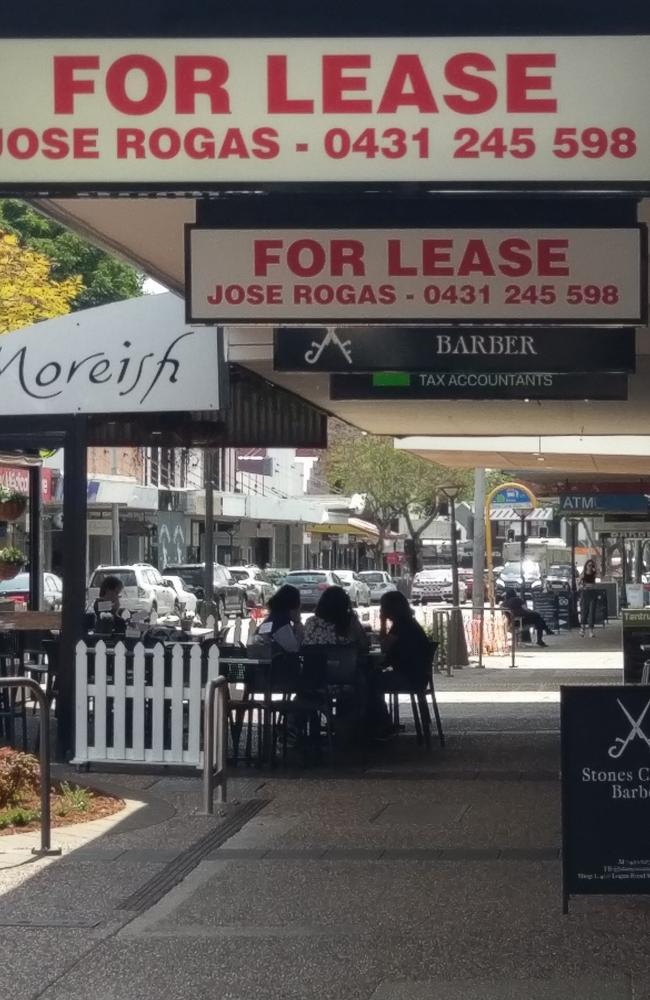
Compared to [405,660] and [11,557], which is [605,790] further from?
[11,557]

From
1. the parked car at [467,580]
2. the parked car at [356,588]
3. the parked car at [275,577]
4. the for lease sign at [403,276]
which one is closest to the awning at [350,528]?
the parked car at [467,580]

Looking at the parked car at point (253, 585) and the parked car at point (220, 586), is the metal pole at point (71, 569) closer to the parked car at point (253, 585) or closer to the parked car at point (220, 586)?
the parked car at point (220, 586)

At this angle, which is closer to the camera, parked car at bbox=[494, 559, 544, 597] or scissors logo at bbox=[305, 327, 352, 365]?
scissors logo at bbox=[305, 327, 352, 365]

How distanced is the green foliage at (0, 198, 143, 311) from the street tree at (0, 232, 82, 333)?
50.6 feet

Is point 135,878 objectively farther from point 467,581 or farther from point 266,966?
point 467,581

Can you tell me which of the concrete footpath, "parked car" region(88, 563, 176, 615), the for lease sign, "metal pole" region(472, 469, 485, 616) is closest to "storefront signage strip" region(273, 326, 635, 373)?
the for lease sign

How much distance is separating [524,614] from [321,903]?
2351 centimetres

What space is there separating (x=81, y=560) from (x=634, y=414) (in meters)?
7.14

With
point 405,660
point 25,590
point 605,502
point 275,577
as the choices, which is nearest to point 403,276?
point 405,660

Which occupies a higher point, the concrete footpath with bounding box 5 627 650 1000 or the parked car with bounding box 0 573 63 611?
the parked car with bounding box 0 573 63 611

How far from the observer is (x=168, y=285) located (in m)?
12.5

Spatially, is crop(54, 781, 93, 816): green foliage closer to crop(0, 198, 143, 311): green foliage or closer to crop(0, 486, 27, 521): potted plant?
crop(0, 486, 27, 521): potted plant

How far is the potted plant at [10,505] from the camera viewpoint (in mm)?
15844

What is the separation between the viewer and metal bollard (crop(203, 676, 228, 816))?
1041 centimetres
